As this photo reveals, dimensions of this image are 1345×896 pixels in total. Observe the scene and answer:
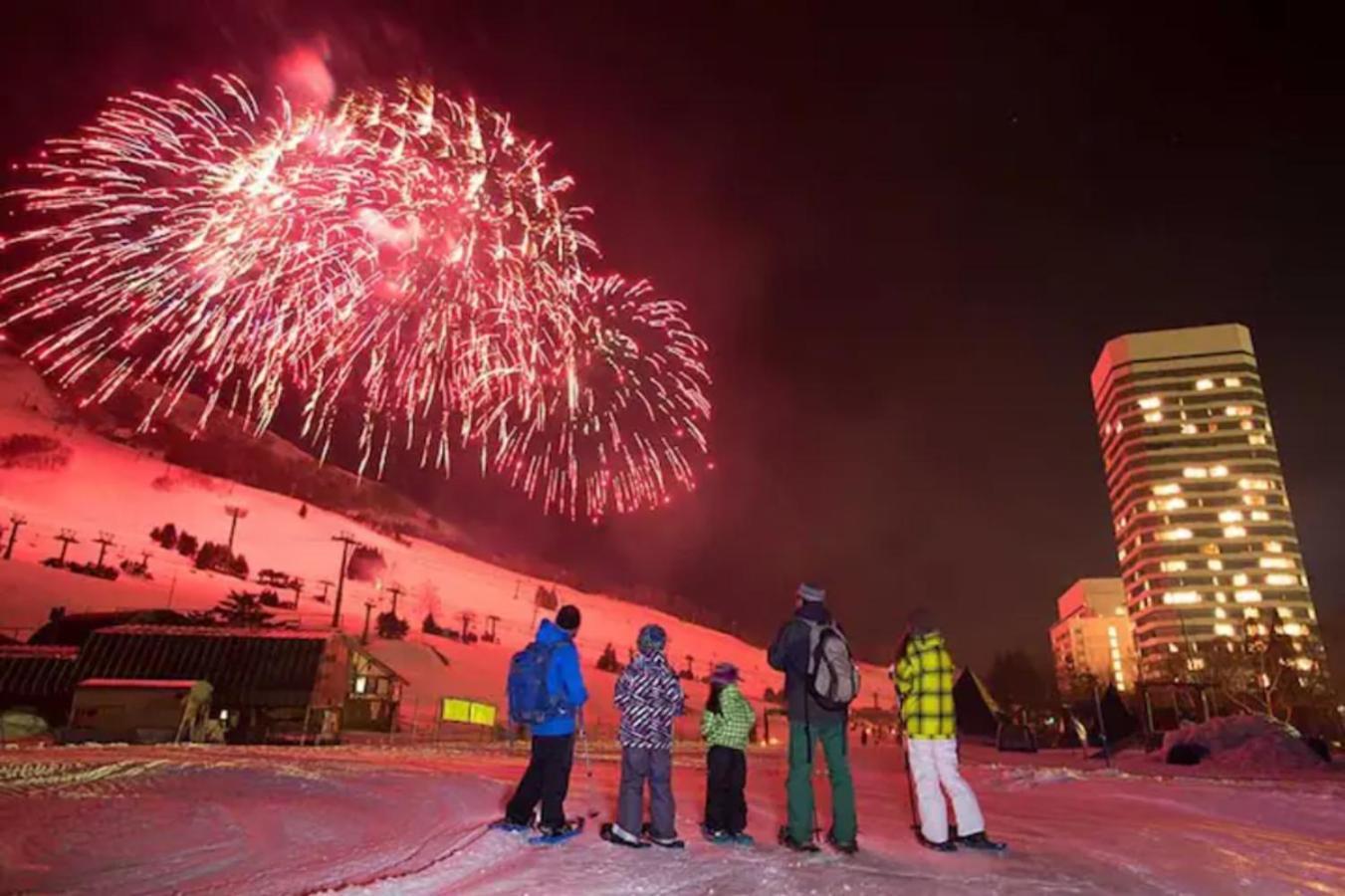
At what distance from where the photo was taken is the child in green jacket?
23.4 ft

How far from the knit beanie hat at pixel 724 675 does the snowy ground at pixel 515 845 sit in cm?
132

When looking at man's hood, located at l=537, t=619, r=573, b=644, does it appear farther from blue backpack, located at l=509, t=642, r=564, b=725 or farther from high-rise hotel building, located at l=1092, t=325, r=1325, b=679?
high-rise hotel building, located at l=1092, t=325, r=1325, b=679

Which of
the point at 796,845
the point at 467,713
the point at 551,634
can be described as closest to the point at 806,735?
the point at 796,845

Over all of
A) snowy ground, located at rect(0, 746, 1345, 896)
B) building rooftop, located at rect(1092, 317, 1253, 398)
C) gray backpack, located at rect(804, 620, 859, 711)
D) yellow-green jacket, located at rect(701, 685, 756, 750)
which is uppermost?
building rooftop, located at rect(1092, 317, 1253, 398)

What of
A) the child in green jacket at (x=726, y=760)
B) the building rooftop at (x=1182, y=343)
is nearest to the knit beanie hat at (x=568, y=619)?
the child in green jacket at (x=726, y=760)

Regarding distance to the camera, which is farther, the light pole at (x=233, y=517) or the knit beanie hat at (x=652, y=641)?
the light pole at (x=233, y=517)

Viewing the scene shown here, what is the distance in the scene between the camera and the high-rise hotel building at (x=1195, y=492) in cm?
15700

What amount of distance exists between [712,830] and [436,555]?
121m

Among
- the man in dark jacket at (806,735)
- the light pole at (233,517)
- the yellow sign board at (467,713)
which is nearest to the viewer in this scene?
the man in dark jacket at (806,735)

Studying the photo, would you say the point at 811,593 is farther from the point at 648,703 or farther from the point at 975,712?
the point at 975,712

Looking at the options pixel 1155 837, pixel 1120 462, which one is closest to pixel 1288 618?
pixel 1120 462

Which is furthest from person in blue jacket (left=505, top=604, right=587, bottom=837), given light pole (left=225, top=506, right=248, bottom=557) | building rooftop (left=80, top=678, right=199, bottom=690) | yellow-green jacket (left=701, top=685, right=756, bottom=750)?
light pole (left=225, top=506, right=248, bottom=557)

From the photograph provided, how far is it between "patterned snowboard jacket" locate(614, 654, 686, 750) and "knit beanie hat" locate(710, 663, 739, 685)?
0.97m

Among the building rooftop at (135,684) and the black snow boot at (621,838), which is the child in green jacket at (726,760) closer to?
the black snow boot at (621,838)
